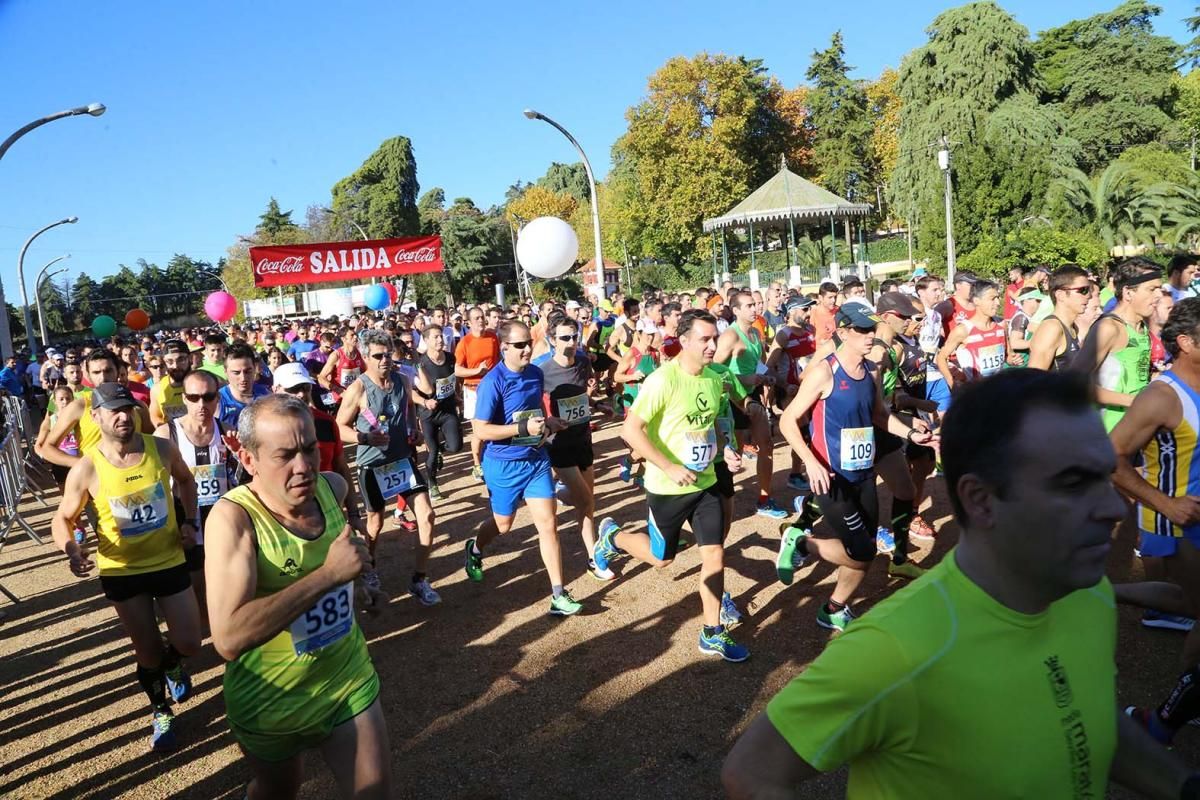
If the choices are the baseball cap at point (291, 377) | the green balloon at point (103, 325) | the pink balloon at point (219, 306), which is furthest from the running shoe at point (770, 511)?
the green balloon at point (103, 325)

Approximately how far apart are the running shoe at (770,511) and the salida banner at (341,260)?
1534 centimetres

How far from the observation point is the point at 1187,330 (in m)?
3.30

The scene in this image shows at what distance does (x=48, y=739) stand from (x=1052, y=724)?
525 centimetres

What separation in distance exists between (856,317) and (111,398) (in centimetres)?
414

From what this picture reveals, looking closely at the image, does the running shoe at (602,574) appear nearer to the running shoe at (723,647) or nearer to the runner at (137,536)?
the running shoe at (723,647)

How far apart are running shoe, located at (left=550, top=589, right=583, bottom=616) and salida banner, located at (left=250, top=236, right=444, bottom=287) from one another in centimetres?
1656

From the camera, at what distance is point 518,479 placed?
229 inches

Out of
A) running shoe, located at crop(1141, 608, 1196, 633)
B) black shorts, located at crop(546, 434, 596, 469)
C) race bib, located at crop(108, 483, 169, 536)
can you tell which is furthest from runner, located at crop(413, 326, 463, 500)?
running shoe, located at crop(1141, 608, 1196, 633)

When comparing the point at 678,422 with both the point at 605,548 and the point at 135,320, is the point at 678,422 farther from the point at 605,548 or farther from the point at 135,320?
the point at 135,320

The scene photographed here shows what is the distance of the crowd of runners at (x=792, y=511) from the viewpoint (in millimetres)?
1460

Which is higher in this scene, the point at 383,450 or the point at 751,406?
the point at 383,450

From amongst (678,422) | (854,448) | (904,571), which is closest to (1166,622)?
(904,571)

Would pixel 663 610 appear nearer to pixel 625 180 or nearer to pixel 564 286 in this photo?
pixel 625 180

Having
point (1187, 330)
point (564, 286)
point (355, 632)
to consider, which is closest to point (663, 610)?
point (355, 632)
